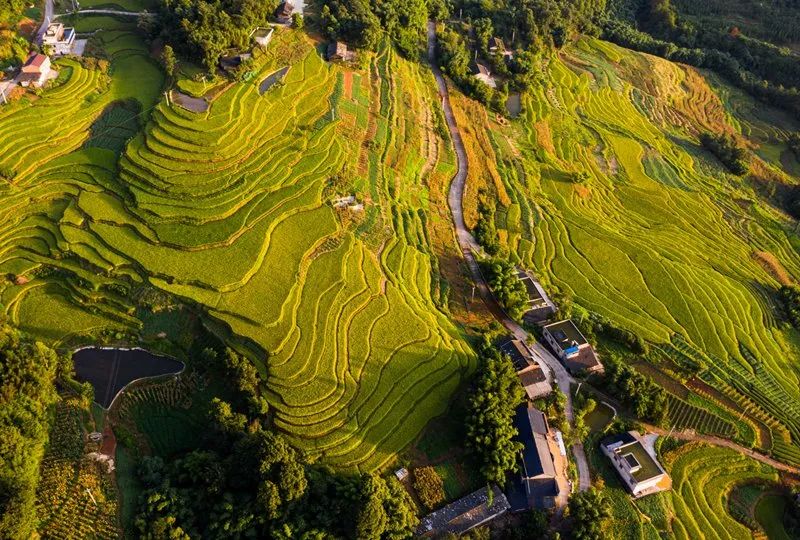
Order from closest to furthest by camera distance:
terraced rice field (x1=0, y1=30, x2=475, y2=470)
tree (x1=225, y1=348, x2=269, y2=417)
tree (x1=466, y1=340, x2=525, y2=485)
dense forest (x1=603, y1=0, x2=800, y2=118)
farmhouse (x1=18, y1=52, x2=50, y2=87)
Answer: tree (x1=466, y1=340, x2=525, y2=485), tree (x1=225, y1=348, x2=269, y2=417), terraced rice field (x1=0, y1=30, x2=475, y2=470), farmhouse (x1=18, y1=52, x2=50, y2=87), dense forest (x1=603, y1=0, x2=800, y2=118)

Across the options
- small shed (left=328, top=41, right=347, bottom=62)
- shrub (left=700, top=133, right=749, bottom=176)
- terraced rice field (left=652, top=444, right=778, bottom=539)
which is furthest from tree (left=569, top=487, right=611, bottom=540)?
shrub (left=700, top=133, right=749, bottom=176)

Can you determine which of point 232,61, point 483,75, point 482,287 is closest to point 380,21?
point 483,75

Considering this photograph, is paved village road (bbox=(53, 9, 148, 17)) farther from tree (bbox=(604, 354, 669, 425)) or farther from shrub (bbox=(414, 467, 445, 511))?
tree (bbox=(604, 354, 669, 425))

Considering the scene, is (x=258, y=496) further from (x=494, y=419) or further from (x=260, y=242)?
(x=260, y=242)

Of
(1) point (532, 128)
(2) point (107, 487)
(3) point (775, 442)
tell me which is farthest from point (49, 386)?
(1) point (532, 128)

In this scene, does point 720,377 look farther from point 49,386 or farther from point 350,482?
point 49,386
